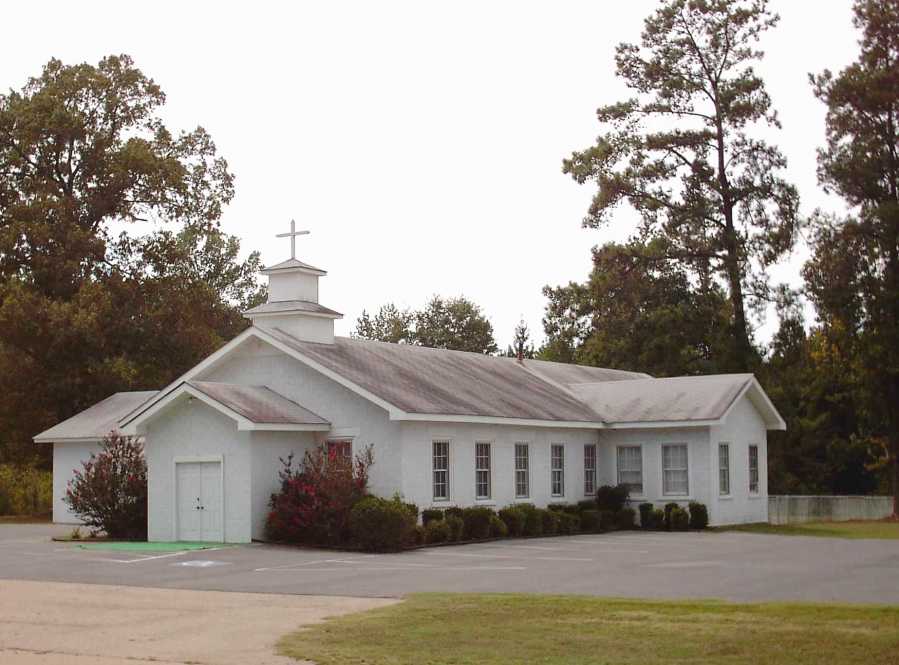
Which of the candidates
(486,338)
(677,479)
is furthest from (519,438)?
(486,338)

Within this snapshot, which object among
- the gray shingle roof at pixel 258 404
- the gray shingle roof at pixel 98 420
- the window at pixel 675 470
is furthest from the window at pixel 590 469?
the gray shingle roof at pixel 98 420

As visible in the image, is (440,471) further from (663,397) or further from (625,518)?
(663,397)

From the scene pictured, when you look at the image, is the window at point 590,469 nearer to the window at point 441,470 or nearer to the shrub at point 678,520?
the shrub at point 678,520

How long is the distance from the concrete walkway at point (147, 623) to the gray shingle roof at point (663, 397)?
20.5m

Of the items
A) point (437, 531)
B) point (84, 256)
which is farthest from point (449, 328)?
point (437, 531)

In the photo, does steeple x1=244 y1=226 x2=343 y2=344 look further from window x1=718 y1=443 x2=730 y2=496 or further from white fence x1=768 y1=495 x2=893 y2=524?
white fence x1=768 y1=495 x2=893 y2=524

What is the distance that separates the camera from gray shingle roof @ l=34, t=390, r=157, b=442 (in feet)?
136

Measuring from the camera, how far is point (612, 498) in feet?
122

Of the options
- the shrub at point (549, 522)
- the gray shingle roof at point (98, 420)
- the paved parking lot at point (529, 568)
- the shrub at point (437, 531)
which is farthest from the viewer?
the gray shingle roof at point (98, 420)

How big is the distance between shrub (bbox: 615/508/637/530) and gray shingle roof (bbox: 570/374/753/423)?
2.75 metres

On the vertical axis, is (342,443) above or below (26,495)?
above

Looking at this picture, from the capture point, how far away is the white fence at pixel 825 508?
140 ft

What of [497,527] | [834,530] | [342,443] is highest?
[342,443]

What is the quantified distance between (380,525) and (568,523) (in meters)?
8.36
